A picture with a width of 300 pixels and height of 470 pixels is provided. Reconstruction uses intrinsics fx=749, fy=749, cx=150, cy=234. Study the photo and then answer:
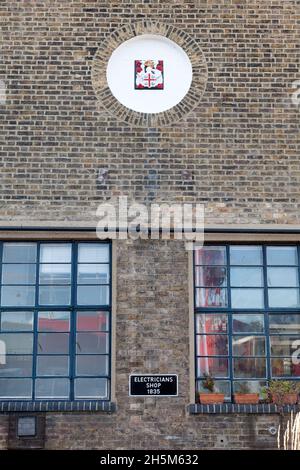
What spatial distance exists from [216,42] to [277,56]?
39.2 inches

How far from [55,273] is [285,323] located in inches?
138

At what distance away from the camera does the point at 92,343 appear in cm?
1095

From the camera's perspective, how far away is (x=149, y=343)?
10789mm

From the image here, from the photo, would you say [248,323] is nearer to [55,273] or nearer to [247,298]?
[247,298]

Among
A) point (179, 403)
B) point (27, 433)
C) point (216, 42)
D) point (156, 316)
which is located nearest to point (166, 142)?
point (216, 42)

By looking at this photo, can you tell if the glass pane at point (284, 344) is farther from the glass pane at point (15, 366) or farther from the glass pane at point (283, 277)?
the glass pane at point (15, 366)

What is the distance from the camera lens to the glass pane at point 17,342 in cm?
1092

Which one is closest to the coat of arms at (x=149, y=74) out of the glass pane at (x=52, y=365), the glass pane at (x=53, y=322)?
the glass pane at (x=53, y=322)

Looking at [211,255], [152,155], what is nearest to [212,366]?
[211,255]

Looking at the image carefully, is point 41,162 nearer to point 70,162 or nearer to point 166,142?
point 70,162

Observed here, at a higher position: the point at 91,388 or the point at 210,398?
the point at 91,388

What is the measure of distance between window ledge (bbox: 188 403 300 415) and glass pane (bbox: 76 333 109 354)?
1517mm

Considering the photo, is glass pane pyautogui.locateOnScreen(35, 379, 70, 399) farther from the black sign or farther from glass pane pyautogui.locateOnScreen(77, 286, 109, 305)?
glass pane pyautogui.locateOnScreen(77, 286, 109, 305)

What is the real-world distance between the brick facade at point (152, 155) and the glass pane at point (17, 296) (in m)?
0.98
